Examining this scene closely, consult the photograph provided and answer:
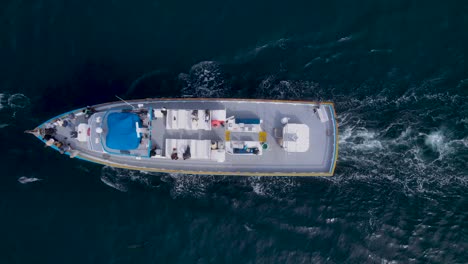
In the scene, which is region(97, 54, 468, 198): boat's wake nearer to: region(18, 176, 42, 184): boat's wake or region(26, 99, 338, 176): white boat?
region(26, 99, 338, 176): white boat

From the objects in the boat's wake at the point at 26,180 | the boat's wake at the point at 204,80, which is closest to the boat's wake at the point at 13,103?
the boat's wake at the point at 26,180

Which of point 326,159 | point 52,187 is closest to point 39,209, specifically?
point 52,187

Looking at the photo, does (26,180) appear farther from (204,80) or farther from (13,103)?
(204,80)

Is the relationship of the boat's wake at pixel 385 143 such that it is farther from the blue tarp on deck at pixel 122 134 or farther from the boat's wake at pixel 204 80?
the blue tarp on deck at pixel 122 134

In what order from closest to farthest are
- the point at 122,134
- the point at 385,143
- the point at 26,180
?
the point at 122,134 → the point at 26,180 → the point at 385,143

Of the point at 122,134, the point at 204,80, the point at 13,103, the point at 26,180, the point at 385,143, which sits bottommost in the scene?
the point at 26,180

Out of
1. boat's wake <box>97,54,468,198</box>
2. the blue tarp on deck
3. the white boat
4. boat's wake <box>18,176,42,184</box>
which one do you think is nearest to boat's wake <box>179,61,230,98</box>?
the white boat

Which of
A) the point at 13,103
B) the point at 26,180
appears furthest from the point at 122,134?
the point at 13,103
